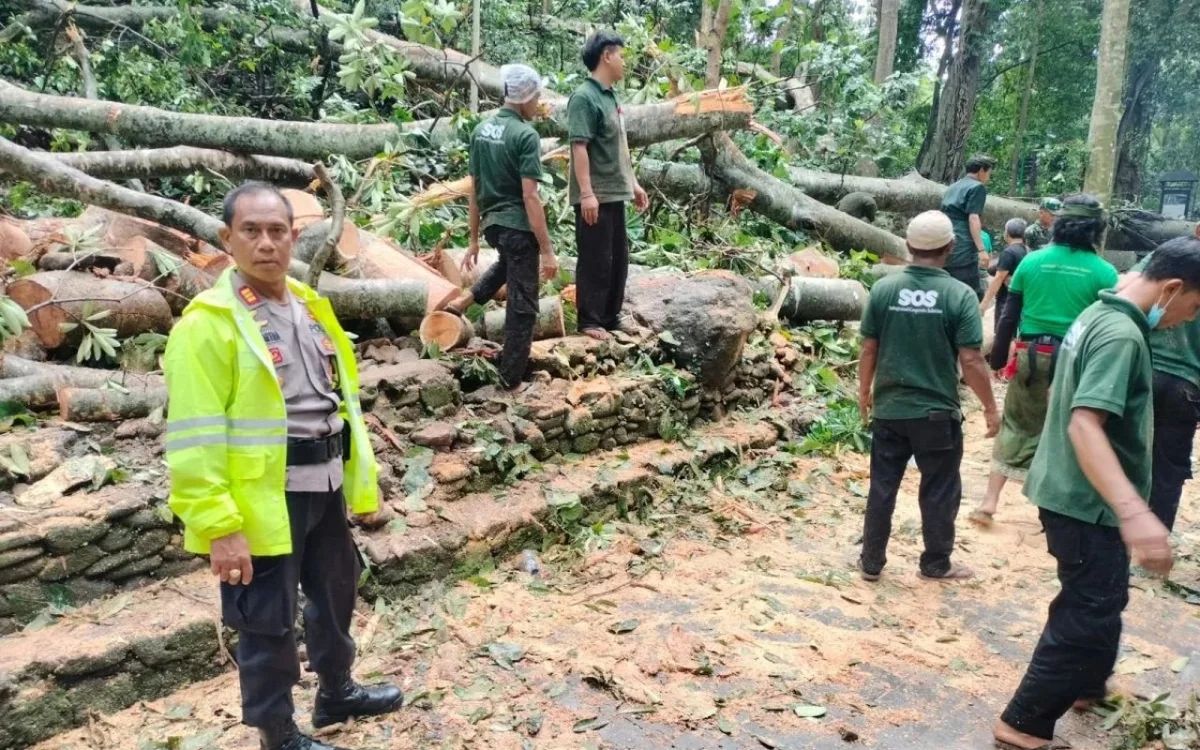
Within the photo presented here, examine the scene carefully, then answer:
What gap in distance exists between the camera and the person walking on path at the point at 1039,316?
4.29m

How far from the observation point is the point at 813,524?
5.12 m

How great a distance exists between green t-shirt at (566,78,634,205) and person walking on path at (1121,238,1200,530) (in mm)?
3186

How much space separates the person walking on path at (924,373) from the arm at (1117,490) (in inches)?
55.2

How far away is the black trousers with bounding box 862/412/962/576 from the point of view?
3992mm

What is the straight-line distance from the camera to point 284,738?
8.49 ft

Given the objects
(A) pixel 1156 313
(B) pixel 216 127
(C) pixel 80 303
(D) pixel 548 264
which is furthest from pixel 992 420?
(B) pixel 216 127

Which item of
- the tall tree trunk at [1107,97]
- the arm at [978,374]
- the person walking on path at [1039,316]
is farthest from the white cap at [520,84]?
the tall tree trunk at [1107,97]

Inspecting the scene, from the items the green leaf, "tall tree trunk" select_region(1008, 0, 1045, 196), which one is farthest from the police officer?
"tall tree trunk" select_region(1008, 0, 1045, 196)

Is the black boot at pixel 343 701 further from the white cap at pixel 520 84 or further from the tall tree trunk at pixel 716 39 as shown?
the tall tree trunk at pixel 716 39

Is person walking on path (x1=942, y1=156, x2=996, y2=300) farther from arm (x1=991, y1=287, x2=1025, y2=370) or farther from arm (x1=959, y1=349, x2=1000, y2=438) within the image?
arm (x1=959, y1=349, x2=1000, y2=438)

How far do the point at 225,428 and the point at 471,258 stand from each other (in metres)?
3.36

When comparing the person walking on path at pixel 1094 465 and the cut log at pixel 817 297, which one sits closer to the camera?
the person walking on path at pixel 1094 465

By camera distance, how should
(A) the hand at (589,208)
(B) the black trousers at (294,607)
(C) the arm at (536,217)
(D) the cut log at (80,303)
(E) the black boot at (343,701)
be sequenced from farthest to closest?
(A) the hand at (589,208), (C) the arm at (536,217), (D) the cut log at (80,303), (E) the black boot at (343,701), (B) the black trousers at (294,607)

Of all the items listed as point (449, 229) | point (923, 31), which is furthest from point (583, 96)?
point (923, 31)
